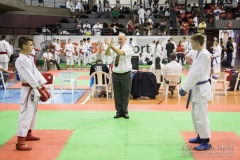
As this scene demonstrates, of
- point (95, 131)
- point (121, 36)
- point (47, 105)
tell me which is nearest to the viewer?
point (95, 131)

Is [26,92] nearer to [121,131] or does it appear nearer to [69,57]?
[121,131]

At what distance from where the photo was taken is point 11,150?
18.4 ft

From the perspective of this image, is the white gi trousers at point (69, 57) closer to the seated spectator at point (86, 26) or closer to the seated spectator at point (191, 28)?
the seated spectator at point (86, 26)

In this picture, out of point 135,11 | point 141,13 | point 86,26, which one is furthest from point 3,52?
point 135,11

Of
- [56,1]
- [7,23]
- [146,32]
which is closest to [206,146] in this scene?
[146,32]

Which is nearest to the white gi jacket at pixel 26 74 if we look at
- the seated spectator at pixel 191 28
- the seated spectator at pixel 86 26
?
the seated spectator at pixel 191 28

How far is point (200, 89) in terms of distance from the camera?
5.58 metres

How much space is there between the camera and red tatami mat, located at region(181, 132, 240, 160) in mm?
5264

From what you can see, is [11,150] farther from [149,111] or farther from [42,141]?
[149,111]

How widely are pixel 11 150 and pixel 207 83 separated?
3384mm

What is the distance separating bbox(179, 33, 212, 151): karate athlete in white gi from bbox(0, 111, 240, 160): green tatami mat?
42 centimetres

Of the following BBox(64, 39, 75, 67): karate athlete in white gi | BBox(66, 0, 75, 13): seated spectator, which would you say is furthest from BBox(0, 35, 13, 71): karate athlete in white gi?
BBox(66, 0, 75, 13): seated spectator

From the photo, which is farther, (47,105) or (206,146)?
(47,105)

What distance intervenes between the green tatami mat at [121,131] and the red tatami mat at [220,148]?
0.13 m
